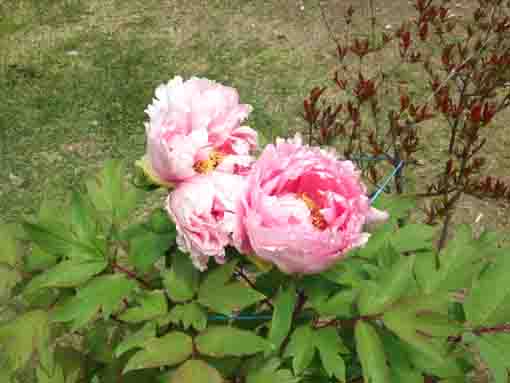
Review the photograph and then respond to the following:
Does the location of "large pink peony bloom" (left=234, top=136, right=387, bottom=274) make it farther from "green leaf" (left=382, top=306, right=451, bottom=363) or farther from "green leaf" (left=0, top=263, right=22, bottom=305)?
"green leaf" (left=0, top=263, right=22, bottom=305)

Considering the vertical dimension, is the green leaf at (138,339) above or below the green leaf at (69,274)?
below

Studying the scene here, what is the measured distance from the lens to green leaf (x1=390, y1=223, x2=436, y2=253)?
118 cm

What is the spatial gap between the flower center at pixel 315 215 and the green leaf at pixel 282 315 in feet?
0.36

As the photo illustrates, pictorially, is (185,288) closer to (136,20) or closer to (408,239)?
(408,239)

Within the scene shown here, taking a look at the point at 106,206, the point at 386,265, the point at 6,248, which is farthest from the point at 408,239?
the point at 6,248

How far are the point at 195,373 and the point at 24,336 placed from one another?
31 cm

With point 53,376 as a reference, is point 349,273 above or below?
above

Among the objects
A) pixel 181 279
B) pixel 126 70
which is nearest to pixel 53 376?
pixel 181 279

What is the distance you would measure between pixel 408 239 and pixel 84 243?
605 mm

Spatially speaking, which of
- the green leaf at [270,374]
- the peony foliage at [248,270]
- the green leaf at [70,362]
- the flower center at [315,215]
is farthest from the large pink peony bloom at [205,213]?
the green leaf at [70,362]

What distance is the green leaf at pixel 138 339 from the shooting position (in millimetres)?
961

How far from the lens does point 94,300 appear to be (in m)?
1.00

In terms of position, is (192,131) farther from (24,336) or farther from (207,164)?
(24,336)

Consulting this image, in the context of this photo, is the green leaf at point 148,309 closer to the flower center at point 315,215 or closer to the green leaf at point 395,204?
the flower center at point 315,215
